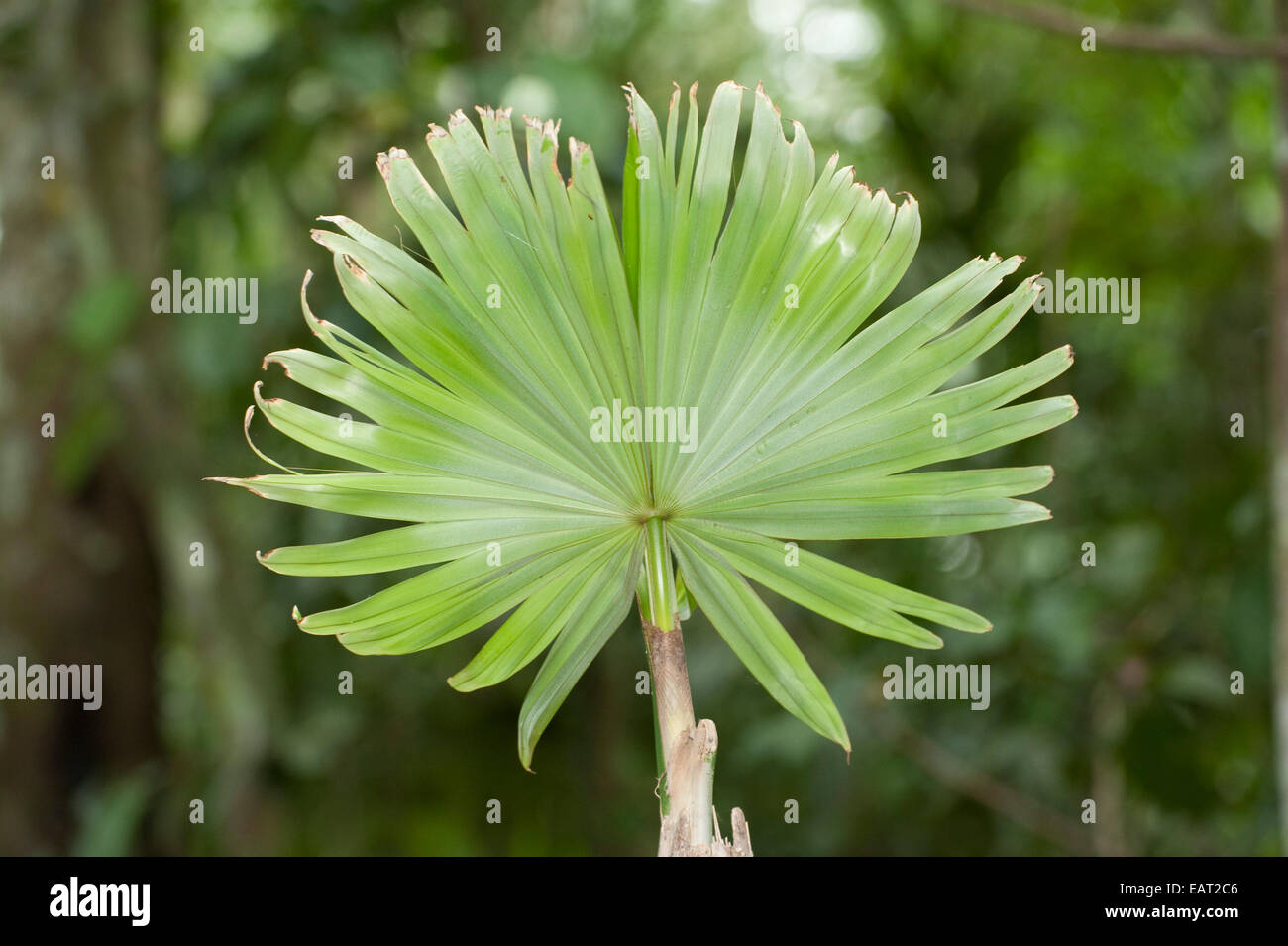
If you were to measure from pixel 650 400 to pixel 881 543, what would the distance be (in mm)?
1635

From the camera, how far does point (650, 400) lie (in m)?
0.38

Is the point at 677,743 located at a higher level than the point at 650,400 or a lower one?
lower

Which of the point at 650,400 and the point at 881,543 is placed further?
the point at 881,543

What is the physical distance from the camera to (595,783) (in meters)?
2.40

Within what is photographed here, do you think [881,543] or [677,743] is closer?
[677,743]

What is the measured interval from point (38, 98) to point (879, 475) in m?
2.03

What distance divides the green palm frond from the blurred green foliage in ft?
3.26

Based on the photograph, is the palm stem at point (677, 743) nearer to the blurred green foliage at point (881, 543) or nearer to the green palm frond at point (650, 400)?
the green palm frond at point (650, 400)

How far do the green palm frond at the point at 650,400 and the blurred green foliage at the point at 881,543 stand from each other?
99 cm

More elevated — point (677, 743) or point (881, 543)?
point (881, 543)

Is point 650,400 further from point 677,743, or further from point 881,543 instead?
point 881,543

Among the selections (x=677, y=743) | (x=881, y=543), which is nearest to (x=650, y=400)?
(x=677, y=743)

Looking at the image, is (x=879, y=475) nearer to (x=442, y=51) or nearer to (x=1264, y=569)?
(x=1264, y=569)

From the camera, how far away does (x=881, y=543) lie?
1.95 m
